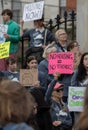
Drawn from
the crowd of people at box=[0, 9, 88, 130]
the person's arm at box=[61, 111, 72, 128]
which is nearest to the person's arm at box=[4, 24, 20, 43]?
the crowd of people at box=[0, 9, 88, 130]

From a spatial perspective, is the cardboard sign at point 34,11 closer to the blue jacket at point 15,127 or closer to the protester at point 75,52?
the protester at point 75,52

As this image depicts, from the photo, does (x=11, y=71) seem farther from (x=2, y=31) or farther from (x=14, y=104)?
(x=14, y=104)

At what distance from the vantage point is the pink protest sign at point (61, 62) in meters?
8.12

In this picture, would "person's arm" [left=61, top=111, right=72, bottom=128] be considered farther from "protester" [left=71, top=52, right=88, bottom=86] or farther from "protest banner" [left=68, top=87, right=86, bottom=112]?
"protester" [left=71, top=52, right=88, bottom=86]

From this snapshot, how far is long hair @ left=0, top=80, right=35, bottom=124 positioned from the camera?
3193mm

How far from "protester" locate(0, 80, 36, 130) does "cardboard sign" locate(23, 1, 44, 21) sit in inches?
280

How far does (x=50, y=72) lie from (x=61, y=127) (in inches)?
36.4

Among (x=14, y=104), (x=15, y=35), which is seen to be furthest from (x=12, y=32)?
(x=14, y=104)

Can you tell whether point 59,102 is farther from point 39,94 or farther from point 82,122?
point 82,122

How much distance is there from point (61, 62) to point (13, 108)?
16.5 ft

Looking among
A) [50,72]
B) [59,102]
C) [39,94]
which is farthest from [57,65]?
[39,94]

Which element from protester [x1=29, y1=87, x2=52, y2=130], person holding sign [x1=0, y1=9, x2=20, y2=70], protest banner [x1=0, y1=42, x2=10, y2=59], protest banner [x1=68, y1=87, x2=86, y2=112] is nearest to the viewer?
protester [x1=29, y1=87, x2=52, y2=130]

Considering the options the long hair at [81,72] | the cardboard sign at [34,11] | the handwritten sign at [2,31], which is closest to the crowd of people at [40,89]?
the long hair at [81,72]

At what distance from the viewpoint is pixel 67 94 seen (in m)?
7.99
